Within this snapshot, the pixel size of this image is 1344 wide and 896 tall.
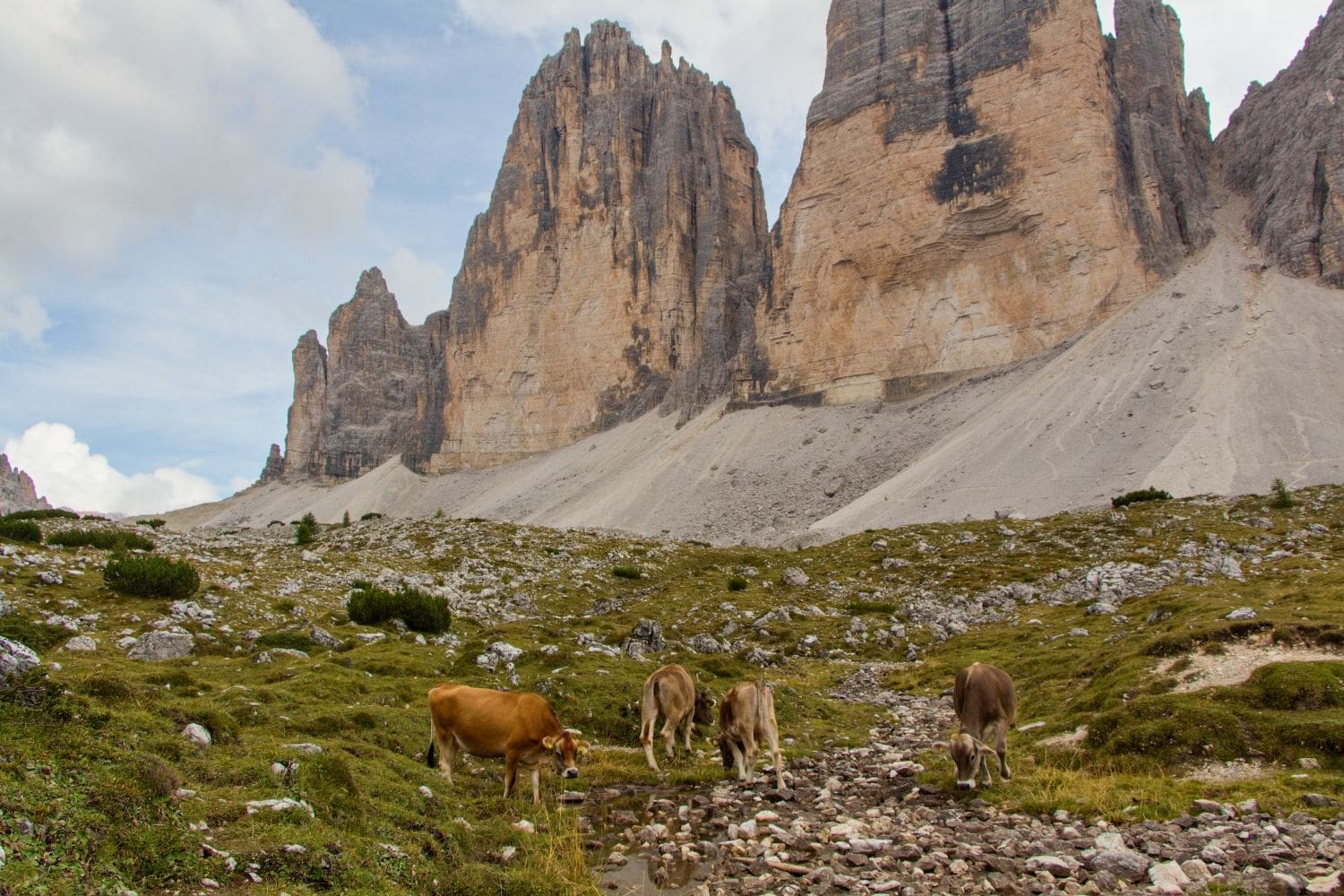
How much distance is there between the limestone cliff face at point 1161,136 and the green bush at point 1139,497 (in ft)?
138

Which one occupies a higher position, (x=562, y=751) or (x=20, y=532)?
(x=20, y=532)

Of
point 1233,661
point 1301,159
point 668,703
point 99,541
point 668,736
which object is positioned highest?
point 1301,159

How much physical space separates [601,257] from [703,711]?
385ft

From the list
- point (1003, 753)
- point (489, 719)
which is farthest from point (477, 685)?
point (1003, 753)

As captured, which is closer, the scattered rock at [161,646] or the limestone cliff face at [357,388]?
the scattered rock at [161,646]

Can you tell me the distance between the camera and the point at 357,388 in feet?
566

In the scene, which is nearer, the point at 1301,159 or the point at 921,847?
the point at 921,847

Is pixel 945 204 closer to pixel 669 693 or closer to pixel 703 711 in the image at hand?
pixel 703 711

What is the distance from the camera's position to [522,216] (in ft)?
441

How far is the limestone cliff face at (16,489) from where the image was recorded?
139375 millimetres

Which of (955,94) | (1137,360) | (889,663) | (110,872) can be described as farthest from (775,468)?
(110,872)

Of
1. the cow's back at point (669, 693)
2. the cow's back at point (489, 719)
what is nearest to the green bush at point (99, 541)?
the cow's back at point (489, 719)

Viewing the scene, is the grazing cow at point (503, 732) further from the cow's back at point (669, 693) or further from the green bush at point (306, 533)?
the green bush at point (306, 533)

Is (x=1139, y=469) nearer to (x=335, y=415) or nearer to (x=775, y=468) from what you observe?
(x=775, y=468)
